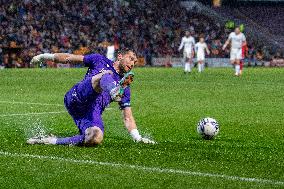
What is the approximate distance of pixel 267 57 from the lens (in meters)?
61.3

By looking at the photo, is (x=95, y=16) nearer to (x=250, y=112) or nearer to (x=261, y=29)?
(x=261, y=29)

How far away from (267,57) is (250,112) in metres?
46.4

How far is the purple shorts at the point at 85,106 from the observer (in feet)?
31.1

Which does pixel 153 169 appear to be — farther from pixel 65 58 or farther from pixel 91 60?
pixel 65 58

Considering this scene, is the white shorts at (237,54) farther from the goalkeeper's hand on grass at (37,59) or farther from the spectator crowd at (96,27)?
the goalkeeper's hand on grass at (37,59)

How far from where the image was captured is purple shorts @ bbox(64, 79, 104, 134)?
9484mm

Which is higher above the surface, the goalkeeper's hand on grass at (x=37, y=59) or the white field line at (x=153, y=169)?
the goalkeeper's hand on grass at (x=37, y=59)

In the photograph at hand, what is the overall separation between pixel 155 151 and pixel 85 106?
48.6 inches

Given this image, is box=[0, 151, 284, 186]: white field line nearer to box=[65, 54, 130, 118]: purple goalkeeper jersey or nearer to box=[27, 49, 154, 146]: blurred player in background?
box=[27, 49, 154, 146]: blurred player in background

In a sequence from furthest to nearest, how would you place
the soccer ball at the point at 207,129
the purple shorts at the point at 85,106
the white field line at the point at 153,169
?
the soccer ball at the point at 207,129 → the purple shorts at the point at 85,106 → the white field line at the point at 153,169

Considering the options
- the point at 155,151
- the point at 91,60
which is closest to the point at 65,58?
the point at 91,60

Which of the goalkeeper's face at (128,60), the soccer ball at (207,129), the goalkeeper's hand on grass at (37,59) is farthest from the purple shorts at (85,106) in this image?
the soccer ball at (207,129)

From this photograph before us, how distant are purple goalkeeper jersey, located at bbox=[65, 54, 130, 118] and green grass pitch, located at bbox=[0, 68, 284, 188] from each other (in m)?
0.56

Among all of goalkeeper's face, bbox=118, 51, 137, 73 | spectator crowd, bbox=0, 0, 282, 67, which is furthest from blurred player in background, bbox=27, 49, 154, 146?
spectator crowd, bbox=0, 0, 282, 67
